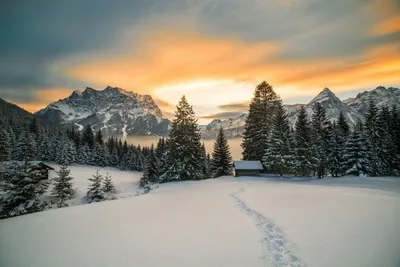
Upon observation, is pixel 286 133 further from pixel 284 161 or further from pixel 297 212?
pixel 297 212

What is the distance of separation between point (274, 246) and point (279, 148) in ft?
97.1

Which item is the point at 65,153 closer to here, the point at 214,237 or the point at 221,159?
the point at 221,159

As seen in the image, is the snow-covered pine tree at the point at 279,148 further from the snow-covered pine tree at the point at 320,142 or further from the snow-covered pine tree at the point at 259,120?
the snow-covered pine tree at the point at 320,142

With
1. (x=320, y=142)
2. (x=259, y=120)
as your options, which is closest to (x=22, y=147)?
(x=259, y=120)

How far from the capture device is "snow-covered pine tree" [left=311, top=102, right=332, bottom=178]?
1500 inches

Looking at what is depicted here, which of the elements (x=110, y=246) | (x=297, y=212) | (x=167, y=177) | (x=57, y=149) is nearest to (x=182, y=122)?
(x=167, y=177)

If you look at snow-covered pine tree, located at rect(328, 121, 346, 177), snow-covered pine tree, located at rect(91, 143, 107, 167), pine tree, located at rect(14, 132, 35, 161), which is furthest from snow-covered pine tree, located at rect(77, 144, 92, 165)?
snow-covered pine tree, located at rect(328, 121, 346, 177)

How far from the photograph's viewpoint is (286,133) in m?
36.6

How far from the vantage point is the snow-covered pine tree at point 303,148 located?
35750 mm

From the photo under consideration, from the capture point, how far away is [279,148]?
3544 cm

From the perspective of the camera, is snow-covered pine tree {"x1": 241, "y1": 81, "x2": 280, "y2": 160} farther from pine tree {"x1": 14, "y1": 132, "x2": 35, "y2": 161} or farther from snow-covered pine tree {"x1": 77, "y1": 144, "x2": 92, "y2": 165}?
pine tree {"x1": 14, "y1": 132, "x2": 35, "y2": 161}

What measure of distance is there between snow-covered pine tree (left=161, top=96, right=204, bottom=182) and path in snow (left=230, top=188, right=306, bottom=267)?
24.3 meters

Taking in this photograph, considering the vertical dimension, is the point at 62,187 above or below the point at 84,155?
below

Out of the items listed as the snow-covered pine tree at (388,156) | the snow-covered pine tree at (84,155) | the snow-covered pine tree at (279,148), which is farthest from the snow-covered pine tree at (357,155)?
the snow-covered pine tree at (84,155)
